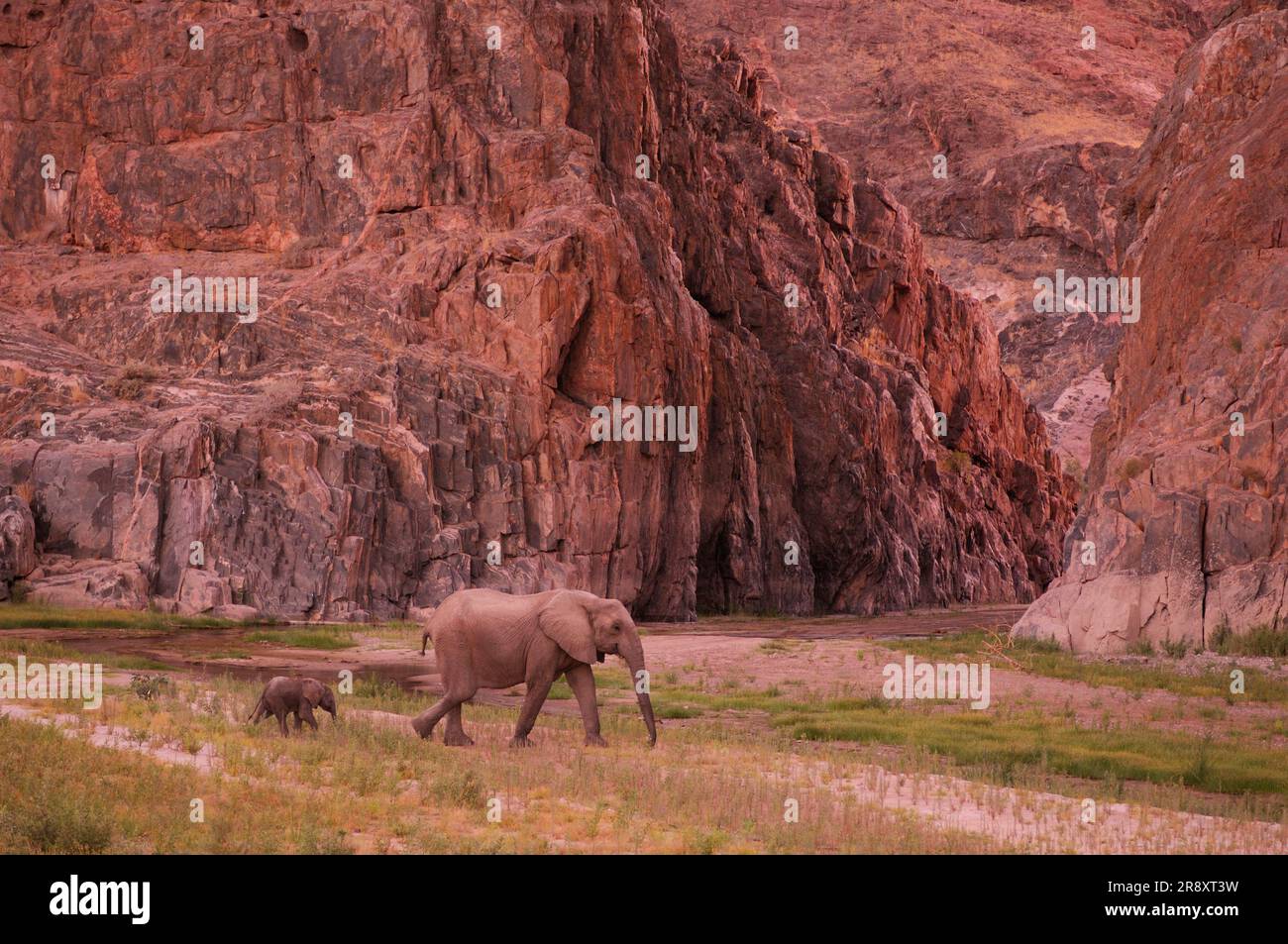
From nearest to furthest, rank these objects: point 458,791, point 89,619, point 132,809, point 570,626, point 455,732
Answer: point 132,809 < point 458,791 < point 455,732 < point 570,626 < point 89,619

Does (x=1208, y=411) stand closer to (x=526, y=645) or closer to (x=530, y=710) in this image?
(x=526, y=645)

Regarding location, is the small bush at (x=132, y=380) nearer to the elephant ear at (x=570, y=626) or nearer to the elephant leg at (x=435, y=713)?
the elephant leg at (x=435, y=713)

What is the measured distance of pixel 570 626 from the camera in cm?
2266

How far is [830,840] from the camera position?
15.7m

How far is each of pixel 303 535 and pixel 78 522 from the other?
8565mm

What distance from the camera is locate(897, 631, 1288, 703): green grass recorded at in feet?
113

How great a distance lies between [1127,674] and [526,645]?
2122 cm

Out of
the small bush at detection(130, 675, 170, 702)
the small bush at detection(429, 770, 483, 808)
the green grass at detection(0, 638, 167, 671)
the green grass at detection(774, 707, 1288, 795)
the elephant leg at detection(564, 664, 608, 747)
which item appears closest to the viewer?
the small bush at detection(429, 770, 483, 808)

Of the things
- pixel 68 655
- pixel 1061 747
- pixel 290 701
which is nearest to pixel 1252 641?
pixel 1061 747

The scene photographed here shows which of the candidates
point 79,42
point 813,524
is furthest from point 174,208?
point 813,524

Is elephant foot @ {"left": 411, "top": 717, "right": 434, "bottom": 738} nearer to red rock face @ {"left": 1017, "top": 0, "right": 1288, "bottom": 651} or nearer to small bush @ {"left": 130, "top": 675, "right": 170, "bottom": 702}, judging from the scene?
small bush @ {"left": 130, "top": 675, "right": 170, "bottom": 702}

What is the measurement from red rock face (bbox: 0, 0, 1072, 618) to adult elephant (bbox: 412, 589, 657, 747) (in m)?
35.9

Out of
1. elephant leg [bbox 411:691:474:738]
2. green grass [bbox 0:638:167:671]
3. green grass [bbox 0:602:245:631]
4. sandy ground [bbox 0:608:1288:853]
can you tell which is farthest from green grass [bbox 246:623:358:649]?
elephant leg [bbox 411:691:474:738]
